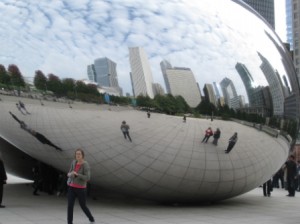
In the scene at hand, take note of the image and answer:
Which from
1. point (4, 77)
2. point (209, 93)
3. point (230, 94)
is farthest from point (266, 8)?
point (4, 77)

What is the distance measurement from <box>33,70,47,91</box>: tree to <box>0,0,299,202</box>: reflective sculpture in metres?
0.29

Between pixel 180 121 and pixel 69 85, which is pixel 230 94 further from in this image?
pixel 69 85

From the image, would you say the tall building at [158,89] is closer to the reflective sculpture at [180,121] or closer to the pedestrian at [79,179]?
the reflective sculpture at [180,121]

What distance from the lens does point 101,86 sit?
22.5ft

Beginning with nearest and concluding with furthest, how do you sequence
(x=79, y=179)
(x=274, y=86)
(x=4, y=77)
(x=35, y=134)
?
(x=79, y=179) → (x=4, y=77) → (x=35, y=134) → (x=274, y=86)

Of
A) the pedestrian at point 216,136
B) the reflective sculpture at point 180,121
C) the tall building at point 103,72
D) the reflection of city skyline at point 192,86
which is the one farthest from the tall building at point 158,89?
the pedestrian at point 216,136

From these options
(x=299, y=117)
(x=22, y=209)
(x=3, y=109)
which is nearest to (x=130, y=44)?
(x=3, y=109)

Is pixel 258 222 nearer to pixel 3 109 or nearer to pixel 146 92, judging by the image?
pixel 146 92

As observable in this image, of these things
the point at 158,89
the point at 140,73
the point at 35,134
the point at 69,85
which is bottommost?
the point at 35,134

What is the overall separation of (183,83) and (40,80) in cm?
217

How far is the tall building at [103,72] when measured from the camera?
6845mm

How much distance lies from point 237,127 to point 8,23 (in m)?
4.04

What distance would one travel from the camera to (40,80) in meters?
6.95

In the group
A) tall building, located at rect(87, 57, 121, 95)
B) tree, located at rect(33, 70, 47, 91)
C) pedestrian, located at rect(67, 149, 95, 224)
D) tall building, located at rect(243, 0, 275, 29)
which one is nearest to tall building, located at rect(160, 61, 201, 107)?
tall building, located at rect(87, 57, 121, 95)
